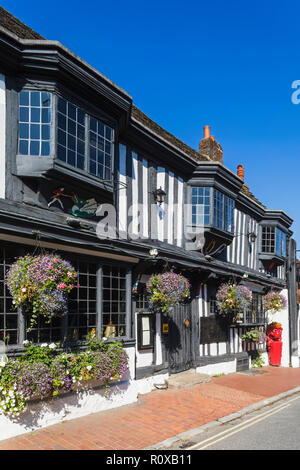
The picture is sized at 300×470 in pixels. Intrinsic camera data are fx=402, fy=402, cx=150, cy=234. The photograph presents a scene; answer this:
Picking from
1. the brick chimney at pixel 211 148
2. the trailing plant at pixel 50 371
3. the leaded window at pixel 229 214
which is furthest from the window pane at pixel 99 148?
the brick chimney at pixel 211 148

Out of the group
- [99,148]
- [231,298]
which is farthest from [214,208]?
[99,148]

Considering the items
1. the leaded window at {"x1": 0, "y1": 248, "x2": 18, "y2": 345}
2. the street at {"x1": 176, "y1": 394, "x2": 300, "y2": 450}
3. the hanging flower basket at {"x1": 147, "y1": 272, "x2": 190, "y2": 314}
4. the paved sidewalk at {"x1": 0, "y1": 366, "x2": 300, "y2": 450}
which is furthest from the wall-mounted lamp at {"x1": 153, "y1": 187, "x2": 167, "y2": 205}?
the street at {"x1": 176, "y1": 394, "x2": 300, "y2": 450}

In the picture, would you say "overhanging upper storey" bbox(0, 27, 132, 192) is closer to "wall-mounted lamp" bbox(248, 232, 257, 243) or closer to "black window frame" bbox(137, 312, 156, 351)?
"black window frame" bbox(137, 312, 156, 351)

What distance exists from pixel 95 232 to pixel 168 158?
4.33 meters

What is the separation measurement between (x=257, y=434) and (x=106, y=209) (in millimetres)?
5666

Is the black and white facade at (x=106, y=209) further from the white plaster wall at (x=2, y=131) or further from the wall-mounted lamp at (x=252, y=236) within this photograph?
the wall-mounted lamp at (x=252, y=236)

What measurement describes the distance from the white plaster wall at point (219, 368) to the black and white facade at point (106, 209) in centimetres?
4

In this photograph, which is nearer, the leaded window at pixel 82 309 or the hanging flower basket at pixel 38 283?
the hanging flower basket at pixel 38 283

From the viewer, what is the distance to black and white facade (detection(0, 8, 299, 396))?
7586 mm

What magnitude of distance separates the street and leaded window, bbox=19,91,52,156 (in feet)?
19.6

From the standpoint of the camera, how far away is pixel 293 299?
68.7ft

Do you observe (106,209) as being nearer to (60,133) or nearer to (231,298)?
(60,133)

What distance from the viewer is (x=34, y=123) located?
7.82 meters

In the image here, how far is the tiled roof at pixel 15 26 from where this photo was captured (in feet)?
27.4
